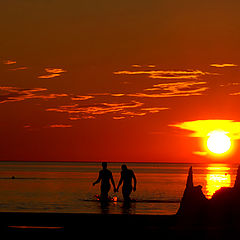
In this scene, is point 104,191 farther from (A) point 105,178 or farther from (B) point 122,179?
(B) point 122,179

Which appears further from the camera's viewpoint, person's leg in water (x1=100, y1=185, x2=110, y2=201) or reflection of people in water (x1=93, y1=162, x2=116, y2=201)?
person's leg in water (x1=100, y1=185, x2=110, y2=201)

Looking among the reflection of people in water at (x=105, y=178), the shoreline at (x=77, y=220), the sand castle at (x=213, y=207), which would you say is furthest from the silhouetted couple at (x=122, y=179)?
the sand castle at (x=213, y=207)

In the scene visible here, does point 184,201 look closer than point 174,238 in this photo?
No

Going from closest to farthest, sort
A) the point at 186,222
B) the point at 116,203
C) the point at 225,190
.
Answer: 1. the point at 186,222
2. the point at 225,190
3. the point at 116,203

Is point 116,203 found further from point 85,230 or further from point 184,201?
point 85,230

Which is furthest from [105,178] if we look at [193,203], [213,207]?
[213,207]

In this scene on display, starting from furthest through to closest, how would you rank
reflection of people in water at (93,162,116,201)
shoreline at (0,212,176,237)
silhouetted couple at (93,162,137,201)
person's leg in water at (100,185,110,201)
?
person's leg in water at (100,185,110,201), reflection of people in water at (93,162,116,201), silhouetted couple at (93,162,137,201), shoreline at (0,212,176,237)

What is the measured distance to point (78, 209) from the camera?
105ft

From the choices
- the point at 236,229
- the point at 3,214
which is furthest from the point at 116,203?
the point at 236,229

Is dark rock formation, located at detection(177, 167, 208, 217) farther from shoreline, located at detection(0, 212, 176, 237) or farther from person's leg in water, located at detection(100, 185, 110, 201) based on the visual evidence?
person's leg in water, located at detection(100, 185, 110, 201)

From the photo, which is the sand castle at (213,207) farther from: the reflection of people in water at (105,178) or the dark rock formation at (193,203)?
the reflection of people in water at (105,178)

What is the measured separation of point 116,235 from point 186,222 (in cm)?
265

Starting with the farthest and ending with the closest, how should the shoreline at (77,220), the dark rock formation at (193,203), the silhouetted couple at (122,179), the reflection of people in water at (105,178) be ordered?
the reflection of people in water at (105,178) < the silhouetted couple at (122,179) < the dark rock formation at (193,203) < the shoreline at (77,220)

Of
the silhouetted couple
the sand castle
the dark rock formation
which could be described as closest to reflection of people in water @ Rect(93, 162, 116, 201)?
the silhouetted couple
